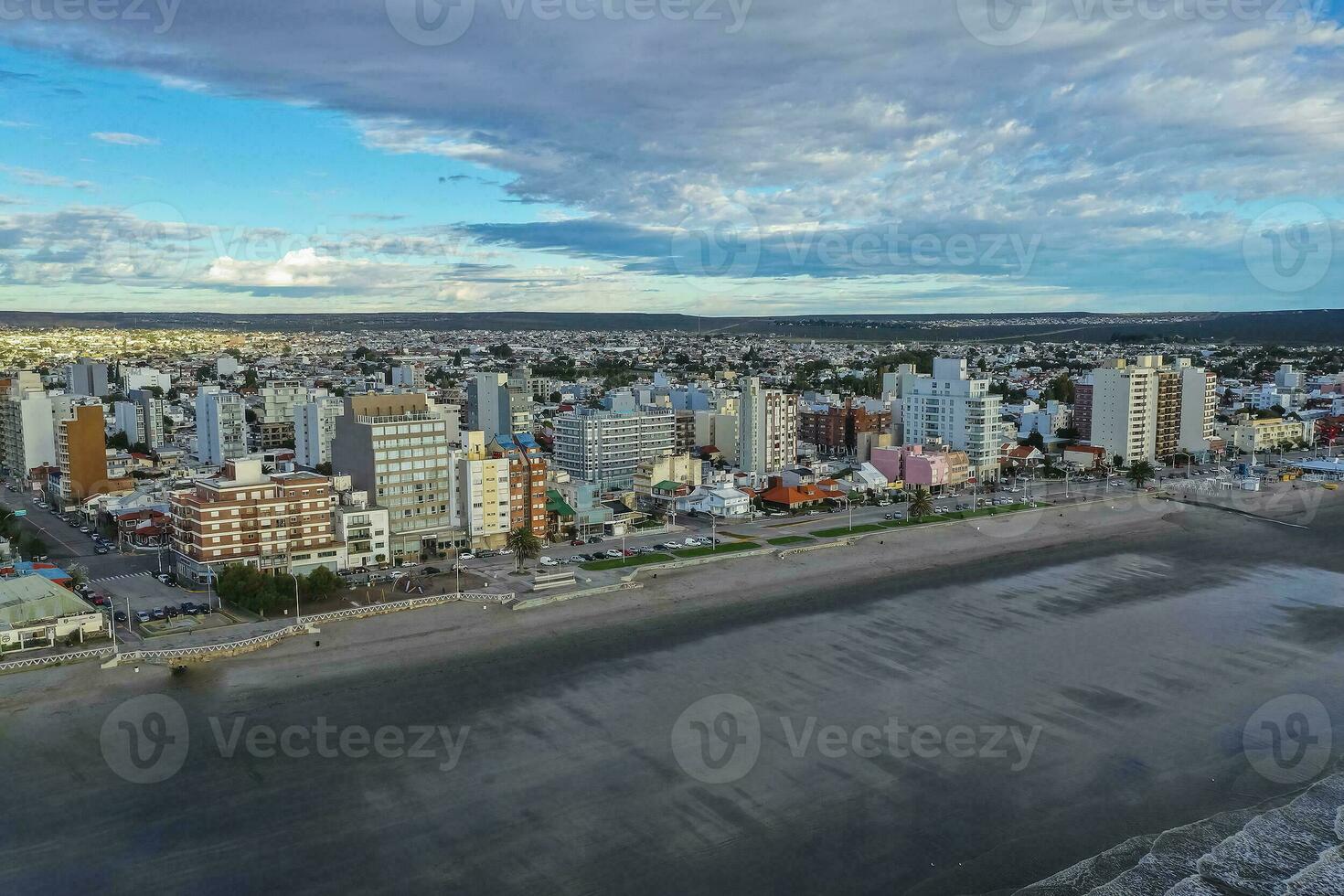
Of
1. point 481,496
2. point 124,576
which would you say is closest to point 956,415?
point 481,496

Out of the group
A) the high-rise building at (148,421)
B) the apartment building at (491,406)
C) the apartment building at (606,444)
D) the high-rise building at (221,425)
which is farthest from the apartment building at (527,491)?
the high-rise building at (148,421)

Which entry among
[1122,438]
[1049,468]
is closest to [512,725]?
[1049,468]

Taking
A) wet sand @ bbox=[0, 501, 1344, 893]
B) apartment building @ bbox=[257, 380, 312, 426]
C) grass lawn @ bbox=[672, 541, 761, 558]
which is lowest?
wet sand @ bbox=[0, 501, 1344, 893]

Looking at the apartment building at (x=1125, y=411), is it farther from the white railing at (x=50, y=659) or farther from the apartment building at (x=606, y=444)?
the white railing at (x=50, y=659)

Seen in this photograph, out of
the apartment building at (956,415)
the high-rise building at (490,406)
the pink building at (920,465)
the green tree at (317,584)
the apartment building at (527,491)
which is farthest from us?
the high-rise building at (490,406)

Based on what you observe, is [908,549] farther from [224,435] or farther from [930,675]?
[224,435]

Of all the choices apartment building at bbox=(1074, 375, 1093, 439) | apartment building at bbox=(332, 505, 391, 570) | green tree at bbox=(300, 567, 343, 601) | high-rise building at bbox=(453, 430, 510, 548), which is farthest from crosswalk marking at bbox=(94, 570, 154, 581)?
apartment building at bbox=(1074, 375, 1093, 439)

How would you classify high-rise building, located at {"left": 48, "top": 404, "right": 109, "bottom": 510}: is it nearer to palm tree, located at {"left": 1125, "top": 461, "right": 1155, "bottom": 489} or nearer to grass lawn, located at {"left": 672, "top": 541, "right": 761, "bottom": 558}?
grass lawn, located at {"left": 672, "top": 541, "right": 761, "bottom": 558}
